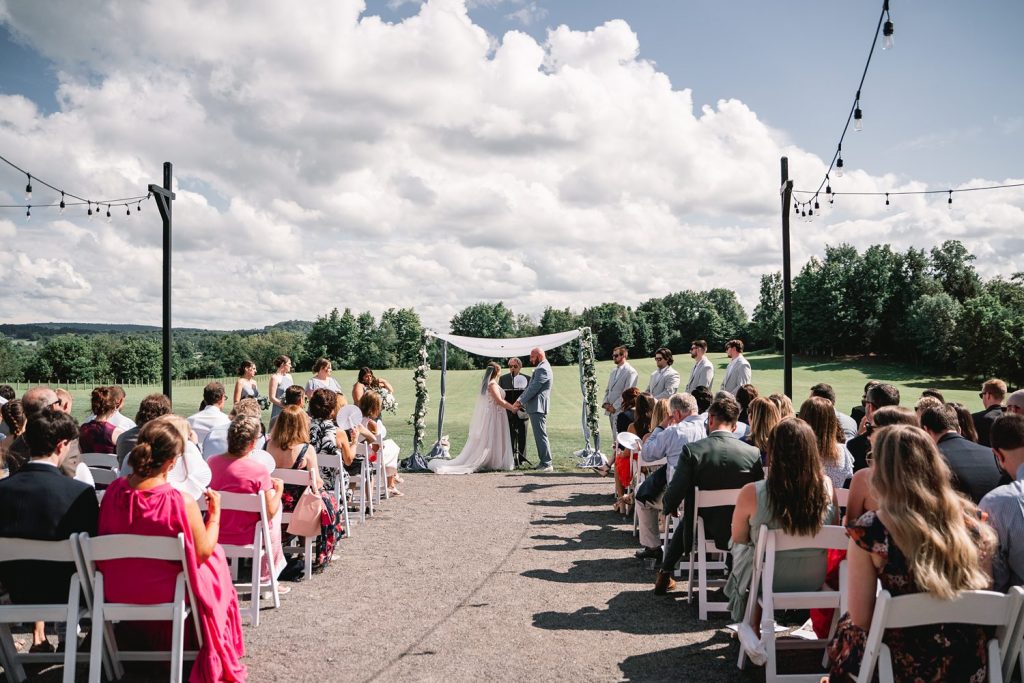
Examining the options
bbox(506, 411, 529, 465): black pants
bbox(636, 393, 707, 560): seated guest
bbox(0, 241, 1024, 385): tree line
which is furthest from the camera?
bbox(0, 241, 1024, 385): tree line

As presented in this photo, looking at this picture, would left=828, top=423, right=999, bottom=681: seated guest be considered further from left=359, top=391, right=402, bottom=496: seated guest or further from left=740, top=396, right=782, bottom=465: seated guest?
left=359, top=391, right=402, bottom=496: seated guest

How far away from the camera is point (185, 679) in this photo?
165 inches

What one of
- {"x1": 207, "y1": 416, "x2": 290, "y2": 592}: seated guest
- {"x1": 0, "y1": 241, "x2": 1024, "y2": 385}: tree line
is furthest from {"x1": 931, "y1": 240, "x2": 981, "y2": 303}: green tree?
{"x1": 207, "y1": 416, "x2": 290, "y2": 592}: seated guest

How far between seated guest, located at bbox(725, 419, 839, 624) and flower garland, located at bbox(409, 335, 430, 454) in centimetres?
1029

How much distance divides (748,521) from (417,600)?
9.20 feet

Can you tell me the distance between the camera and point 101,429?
260 inches

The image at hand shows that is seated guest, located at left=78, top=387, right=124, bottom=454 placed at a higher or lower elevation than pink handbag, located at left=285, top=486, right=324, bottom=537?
higher

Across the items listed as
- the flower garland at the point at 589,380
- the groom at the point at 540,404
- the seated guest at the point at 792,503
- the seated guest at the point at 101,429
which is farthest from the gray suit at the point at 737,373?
the seated guest at the point at 101,429

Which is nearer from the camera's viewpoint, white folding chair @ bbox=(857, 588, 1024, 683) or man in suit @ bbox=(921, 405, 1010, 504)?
white folding chair @ bbox=(857, 588, 1024, 683)

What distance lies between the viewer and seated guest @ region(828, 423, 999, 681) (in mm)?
2775

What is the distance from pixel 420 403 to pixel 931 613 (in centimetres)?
1208

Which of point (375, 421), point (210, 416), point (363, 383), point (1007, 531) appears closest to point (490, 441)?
point (363, 383)

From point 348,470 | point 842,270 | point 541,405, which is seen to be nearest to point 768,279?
point 842,270

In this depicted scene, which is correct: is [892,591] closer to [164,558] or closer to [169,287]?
[164,558]
